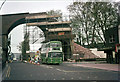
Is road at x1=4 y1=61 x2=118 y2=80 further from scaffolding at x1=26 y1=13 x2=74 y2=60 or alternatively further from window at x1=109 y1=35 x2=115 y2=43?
scaffolding at x1=26 y1=13 x2=74 y2=60

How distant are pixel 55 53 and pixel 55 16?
2934 centimetres

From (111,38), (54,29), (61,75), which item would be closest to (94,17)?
(111,38)

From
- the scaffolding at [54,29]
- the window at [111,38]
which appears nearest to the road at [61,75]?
the window at [111,38]

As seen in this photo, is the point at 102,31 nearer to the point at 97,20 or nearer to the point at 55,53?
the point at 97,20

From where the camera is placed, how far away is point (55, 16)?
61844 mm

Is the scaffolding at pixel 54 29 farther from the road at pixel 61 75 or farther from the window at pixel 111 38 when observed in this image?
the road at pixel 61 75

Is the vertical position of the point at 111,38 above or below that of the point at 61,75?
above

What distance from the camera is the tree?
43062 millimetres

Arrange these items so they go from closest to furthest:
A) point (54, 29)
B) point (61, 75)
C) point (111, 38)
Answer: point (61, 75) → point (111, 38) → point (54, 29)


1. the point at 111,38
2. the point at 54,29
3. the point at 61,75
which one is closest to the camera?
the point at 61,75

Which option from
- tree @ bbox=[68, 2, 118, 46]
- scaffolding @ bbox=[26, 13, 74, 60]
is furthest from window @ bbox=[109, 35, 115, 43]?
scaffolding @ bbox=[26, 13, 74, 60]

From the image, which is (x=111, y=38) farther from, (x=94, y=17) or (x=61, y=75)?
(x=61, y=75)

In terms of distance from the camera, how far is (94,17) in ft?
144

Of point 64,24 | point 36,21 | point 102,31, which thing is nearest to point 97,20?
point 102,31
